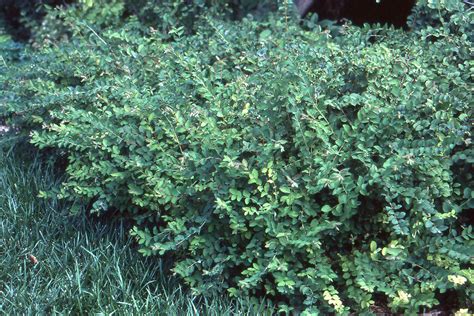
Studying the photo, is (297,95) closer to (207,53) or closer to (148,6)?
(207,53)

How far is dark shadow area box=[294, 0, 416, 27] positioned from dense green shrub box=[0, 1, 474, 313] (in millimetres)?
2053

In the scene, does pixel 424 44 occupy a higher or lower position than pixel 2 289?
higher

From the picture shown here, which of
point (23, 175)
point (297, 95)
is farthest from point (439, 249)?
point (23, 175)

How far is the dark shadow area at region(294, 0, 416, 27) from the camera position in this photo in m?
5.98

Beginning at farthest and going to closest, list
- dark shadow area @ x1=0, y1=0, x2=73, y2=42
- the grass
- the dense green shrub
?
dark shadow area @ x1=0, y1=0, x2=73, y2=42
the grass
the dense green shrub

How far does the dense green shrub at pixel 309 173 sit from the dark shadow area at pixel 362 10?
2.05 metres

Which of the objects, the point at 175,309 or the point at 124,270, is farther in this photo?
the point at 124,270

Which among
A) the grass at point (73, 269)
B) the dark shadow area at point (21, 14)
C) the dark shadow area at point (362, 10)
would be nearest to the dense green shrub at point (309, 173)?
the grass at point (73, 269)

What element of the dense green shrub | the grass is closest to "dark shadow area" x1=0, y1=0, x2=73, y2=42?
the grass

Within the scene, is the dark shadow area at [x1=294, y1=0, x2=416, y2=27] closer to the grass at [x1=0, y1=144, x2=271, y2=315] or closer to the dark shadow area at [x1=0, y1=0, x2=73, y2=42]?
the dark shadow area at [x1=0, y1=0, x2=73, y2=42]

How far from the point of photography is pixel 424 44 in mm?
4062

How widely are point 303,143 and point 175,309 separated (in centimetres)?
99

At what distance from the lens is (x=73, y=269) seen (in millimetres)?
3742

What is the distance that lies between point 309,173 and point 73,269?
141 cm
